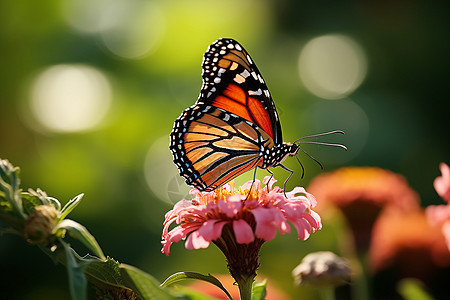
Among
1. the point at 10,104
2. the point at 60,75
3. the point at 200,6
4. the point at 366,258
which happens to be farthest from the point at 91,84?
the point at 366,258

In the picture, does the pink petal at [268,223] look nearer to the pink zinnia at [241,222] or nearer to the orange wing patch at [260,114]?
the pink zinnia at [241,222]

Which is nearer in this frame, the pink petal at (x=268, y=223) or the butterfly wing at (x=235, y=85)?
the pink petal at (x=268, y=223)

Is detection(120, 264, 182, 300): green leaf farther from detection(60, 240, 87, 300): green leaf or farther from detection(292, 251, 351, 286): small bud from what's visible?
detection(292, 251, 351, 286): small bud

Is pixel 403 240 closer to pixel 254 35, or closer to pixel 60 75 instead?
pixel 60 75

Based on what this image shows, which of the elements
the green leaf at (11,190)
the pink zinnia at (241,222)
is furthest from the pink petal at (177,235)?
the green leaf at (11,190)

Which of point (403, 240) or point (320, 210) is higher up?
point (320, 210)

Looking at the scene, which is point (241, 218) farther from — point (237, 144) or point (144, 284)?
point (237, 144)

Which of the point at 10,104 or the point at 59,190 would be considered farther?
the point at 10,104

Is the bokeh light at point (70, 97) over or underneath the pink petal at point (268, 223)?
over
